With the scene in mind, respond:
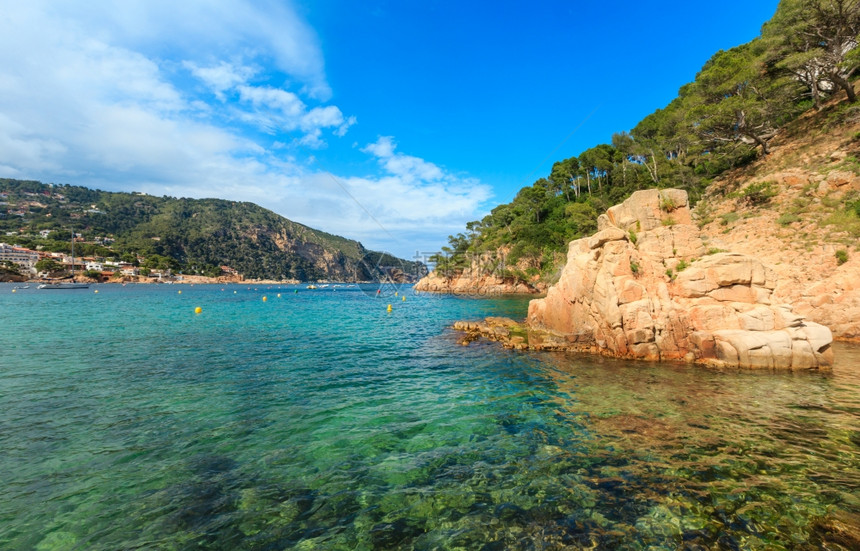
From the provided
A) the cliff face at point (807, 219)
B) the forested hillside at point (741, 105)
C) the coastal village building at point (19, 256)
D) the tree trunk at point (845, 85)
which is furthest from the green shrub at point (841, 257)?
the coastal village building at point (19, 256)

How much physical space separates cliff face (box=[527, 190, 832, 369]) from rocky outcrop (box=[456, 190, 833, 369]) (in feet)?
0.15

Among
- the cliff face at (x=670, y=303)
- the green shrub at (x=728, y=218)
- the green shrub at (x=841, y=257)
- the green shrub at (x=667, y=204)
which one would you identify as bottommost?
the cliff face at (x=670, y=303)

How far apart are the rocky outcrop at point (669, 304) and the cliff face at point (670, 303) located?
5cm

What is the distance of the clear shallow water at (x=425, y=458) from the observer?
5727 millimetres

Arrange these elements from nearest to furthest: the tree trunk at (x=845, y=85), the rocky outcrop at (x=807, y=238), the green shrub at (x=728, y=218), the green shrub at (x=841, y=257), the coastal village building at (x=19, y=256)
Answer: the rocky outcrop at (x=807, y=238)
the green shrub at (x=841, y=257)
the tree trunk at (x=845, y=85)
the green shrub at (x=728, y=218)
the coastal village building at (x=19, y=256)

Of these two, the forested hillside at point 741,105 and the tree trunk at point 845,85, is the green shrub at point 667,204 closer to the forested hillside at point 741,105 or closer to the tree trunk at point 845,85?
the forested hillside at point 741,105

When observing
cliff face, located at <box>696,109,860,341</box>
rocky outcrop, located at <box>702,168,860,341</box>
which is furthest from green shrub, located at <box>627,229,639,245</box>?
cliff face, located at <box>696,109,860,341</box>

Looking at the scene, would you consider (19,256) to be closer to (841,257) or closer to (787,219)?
(787,219)

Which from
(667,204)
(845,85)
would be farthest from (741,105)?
(667,204)

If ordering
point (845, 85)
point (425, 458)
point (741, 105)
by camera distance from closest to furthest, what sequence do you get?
point (425, 458) → point (845, 85) → point (741, 105)

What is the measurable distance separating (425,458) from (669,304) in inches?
645

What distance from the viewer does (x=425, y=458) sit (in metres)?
8.35

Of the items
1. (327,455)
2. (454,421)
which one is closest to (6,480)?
(327,455)

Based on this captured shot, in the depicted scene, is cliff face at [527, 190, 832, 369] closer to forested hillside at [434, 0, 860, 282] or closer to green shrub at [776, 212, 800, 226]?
green shrub at [776, 212, 800, 226]
